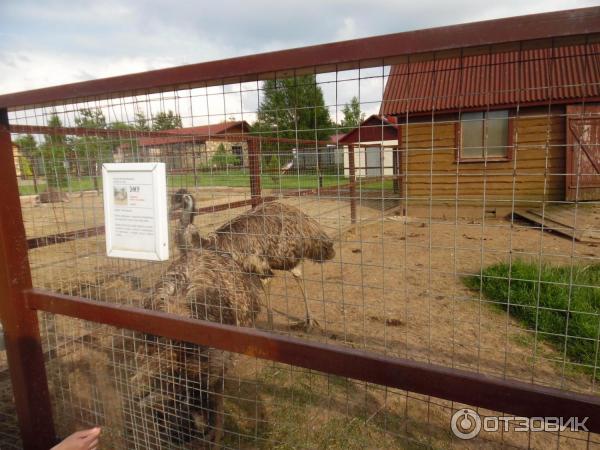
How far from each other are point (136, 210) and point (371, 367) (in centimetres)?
113

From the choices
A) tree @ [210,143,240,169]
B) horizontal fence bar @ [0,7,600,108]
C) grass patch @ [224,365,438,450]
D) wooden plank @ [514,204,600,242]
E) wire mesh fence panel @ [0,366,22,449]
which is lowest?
grass patch @ [224,365,438,450]

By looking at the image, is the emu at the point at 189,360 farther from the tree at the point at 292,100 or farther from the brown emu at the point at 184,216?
the tree at the point at 292,100

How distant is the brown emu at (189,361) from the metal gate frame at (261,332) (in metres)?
0.42

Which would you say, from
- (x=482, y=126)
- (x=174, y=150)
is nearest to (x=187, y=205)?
(x=174, y=150)

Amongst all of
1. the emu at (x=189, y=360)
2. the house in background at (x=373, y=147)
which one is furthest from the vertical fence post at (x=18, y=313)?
the house in background at (x=373, y=147)

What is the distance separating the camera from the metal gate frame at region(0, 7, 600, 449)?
1115 mm

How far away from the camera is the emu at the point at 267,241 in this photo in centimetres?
320

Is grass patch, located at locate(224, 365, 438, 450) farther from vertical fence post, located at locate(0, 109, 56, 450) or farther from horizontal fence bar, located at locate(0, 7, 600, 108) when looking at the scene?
horizontal fence bar, located at locate(0, 7, 600, 108)

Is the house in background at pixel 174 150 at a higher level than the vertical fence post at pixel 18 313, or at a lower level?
higher

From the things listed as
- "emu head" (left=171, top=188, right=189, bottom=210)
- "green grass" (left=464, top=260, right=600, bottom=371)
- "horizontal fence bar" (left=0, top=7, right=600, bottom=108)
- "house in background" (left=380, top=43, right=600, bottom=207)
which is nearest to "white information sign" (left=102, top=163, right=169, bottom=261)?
"horizontal fence bar" (left=0, top=7, right=600, bottom=108)

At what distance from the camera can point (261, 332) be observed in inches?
60.3

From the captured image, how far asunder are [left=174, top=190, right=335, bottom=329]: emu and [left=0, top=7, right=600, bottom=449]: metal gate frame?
1.03 meters

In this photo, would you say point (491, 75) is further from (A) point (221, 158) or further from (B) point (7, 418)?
(B) point (7, 418)

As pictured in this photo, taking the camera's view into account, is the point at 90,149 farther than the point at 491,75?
No
